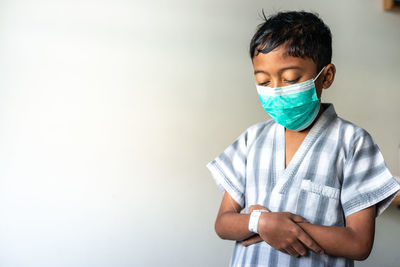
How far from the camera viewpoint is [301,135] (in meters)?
0.99

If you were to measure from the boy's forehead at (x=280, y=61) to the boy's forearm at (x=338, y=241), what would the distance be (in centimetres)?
35

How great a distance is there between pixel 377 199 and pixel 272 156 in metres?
0.26

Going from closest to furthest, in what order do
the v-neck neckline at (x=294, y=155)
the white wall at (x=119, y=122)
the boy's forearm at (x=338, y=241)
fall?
the boy's forearm at (x=338, y=241) < the v-neck neckline at (x=294, y=155) < the white wall at (x=119, y=122)

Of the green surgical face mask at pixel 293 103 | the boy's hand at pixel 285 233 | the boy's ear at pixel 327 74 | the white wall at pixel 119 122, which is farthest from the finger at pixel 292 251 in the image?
the white wall at pixel 119 122

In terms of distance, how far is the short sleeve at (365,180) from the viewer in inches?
33.1

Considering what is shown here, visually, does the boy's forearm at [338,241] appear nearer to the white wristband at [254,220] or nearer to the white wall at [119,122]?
the white wristband at [254,220]

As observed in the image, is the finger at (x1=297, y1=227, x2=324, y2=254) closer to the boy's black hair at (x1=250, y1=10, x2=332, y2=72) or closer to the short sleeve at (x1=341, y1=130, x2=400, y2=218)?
the short sleeve at (x1=341, y1=130, x2=400, y2=218)

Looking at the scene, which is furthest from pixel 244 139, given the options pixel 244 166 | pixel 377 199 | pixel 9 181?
pixel 9 181

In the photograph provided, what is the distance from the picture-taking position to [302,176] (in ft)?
3.01

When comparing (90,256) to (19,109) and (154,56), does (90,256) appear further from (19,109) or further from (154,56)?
(154,56)

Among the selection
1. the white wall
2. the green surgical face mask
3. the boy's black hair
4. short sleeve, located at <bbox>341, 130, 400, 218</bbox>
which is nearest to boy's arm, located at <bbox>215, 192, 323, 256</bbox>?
short sleeve, located at <bbox>341, 130, 400, 218</bbox>

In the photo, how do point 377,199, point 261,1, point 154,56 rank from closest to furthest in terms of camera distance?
point 377,199
point 154,56
point 261,1

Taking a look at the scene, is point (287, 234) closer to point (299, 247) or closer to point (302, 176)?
point (299, 247)

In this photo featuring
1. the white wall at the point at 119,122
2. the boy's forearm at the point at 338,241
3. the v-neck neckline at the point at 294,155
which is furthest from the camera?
the white wall at the point at 119,122
